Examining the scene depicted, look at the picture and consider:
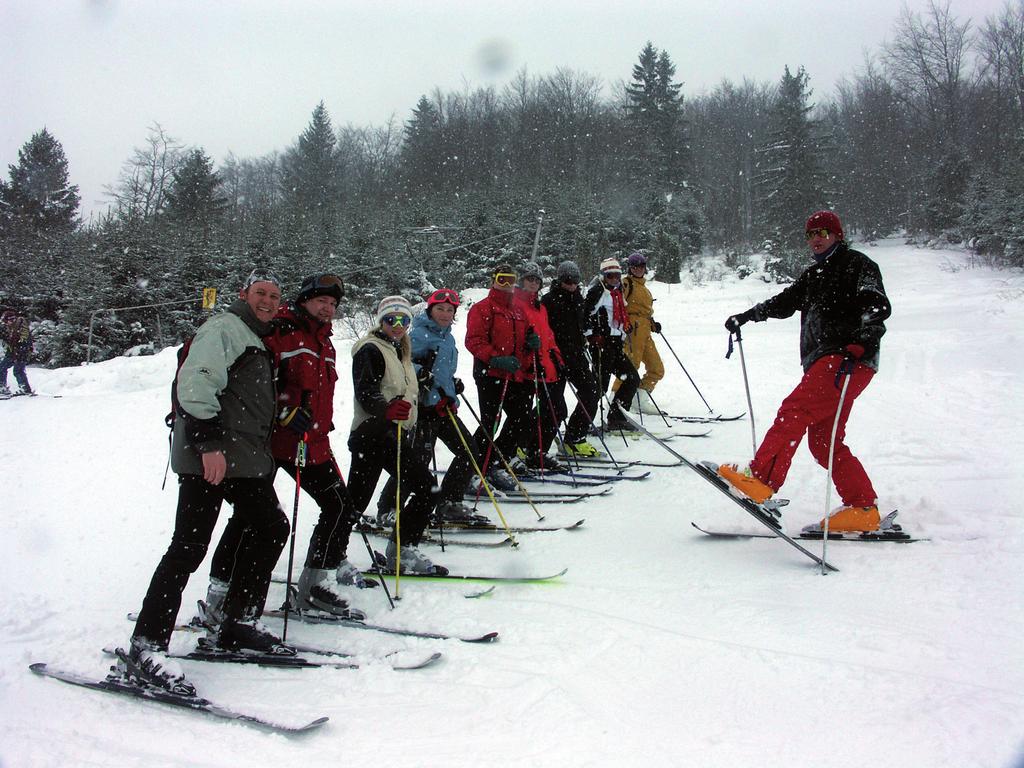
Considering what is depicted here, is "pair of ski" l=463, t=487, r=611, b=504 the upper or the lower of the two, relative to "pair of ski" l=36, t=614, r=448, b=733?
upper

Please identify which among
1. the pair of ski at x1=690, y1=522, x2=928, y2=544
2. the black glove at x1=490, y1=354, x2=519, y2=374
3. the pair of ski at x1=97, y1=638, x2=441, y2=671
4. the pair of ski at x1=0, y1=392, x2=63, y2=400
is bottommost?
the pair of ski at x1=97, y1=638, x2=441, y2=671

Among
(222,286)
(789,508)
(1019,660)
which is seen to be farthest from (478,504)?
(222,286)

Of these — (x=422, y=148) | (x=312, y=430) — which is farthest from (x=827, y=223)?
(x=422, y=148)

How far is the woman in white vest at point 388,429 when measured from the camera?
409cm

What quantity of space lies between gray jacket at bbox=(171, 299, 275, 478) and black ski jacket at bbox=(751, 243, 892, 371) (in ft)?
10.9

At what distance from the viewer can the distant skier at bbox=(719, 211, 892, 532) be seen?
4055mm

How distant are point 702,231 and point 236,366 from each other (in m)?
29.7

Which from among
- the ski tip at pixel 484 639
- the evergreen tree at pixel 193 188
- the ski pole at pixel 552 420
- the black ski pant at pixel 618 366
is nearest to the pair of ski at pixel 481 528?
the ski pole at pixel 552 420

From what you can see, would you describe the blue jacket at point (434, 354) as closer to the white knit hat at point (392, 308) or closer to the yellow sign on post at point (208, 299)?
the white knit hat at point (392, 308)

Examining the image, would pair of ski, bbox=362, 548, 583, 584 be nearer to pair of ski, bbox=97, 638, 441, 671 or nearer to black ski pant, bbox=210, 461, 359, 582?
black ski pant, bbox=210, 461, 359, 582

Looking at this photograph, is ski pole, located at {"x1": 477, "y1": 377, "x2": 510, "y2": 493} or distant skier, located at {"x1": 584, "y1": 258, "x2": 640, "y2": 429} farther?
distant skier, located at {"x1": 584, "y1": 258, "x2": 640, "y2": 429}

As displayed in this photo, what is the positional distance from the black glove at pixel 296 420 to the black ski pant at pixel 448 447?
4.61 ft

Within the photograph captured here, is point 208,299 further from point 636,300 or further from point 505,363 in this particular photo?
point 505,363

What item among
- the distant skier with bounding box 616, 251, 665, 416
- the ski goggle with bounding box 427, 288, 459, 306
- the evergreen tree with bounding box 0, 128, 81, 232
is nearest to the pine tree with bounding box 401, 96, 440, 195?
the evergreen tree with bounding box 0, 128, 81, 232
